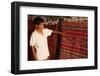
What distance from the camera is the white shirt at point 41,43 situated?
1.02 m

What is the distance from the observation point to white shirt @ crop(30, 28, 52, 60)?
102 cm

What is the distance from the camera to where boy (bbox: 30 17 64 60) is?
1.02 m

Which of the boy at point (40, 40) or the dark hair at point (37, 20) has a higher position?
the dark hair at point (37, 20)

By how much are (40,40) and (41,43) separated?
0.01m

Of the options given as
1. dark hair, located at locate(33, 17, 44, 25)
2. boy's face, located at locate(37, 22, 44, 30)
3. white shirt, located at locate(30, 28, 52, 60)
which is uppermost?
dark hair, located at locate(33, 17, 44, 25)

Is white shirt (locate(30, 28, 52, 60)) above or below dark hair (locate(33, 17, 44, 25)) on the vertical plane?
below

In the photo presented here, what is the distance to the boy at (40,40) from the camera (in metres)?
1.02

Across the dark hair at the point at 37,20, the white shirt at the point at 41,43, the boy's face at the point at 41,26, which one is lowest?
the white shirt at the point at 41,43

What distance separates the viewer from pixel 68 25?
1074 mm

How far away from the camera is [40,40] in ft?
3.38

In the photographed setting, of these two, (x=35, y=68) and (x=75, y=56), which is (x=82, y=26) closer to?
(x=75, y=56)

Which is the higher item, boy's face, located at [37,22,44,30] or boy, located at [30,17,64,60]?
boy's face, located at [37,22,44,30]

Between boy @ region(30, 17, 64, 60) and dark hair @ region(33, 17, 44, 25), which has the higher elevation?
dark hair @ region(33, 17, 44, 25)
